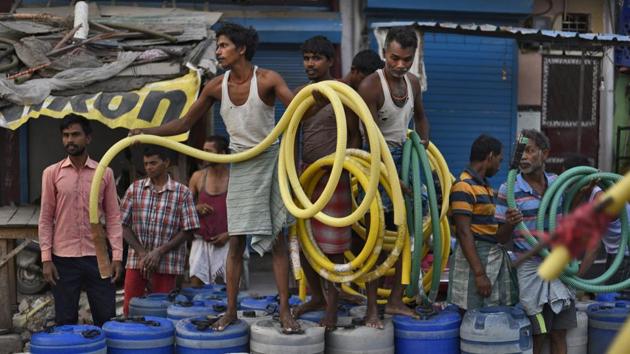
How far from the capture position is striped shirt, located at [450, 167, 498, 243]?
514 centimetres

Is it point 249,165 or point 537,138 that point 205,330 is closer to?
point 249,165

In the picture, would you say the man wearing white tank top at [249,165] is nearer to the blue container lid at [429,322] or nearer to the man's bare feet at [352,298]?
the blue container lid at [429,322]

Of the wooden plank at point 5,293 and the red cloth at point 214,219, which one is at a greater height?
the red cloth at point 214,219

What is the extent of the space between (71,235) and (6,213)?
9.73 feet

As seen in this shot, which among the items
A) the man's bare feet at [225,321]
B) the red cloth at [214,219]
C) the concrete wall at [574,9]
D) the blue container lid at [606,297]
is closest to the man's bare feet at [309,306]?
the man's bare feet at [225,321]

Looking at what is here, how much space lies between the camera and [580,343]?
5633 mm

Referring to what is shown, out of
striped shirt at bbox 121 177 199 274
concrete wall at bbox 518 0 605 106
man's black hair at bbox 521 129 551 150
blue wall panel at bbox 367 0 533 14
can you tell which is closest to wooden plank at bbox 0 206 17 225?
striped shirt at bbox 121 177 199 274

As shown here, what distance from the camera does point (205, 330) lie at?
16.1 feet

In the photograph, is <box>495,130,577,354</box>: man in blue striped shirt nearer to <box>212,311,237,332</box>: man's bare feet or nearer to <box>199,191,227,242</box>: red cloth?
<box>212,311,237,332</box>: man's bare feet

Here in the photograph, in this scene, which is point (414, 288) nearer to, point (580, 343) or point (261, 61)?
point (580, 343)

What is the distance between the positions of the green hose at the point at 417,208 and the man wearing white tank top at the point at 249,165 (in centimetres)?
70

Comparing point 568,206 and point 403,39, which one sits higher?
point 403,39

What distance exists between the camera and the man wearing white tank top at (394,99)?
16.2 ft

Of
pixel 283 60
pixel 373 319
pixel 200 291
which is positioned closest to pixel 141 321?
pixel 200 291
